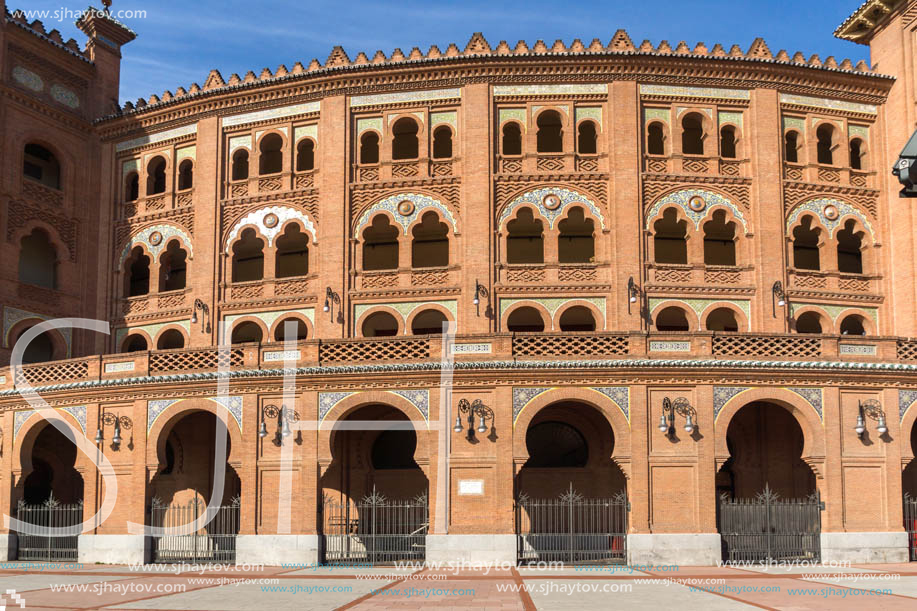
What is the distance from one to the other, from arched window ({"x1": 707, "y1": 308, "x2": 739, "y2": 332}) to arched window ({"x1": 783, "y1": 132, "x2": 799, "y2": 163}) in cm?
568

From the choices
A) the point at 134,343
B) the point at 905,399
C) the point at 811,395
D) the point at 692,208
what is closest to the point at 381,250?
the point at 134,343

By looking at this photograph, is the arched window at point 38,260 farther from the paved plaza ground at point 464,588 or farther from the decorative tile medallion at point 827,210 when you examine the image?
the decorative tile medallion at point 827,210

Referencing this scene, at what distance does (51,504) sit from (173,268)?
11536 millimetres

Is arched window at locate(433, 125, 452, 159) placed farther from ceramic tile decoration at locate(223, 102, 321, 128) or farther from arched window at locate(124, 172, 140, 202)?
arched window at locate(124, 172, 140, 202)

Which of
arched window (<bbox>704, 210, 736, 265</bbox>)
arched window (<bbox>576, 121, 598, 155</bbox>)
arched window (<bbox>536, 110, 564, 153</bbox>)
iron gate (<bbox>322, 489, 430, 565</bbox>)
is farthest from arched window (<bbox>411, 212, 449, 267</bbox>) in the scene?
arched window (<bbox>704, 210, 736, 265</bbox>)

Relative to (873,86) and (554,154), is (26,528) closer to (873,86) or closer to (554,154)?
(554,154)

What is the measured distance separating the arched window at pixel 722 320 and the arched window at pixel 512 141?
27.7 feet

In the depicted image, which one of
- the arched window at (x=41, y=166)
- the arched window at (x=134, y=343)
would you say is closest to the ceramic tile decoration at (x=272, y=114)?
the arched window at (x=41, y=166)

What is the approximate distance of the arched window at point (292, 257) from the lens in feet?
112

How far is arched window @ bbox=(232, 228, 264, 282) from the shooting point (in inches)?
1374

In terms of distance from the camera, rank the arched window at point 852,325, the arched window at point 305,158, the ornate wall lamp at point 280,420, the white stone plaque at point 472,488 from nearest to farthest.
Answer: the white stone plaque at point 472,488
the ornate wall lamp at point 280,420
the arched window at point 852,325
the arched window at point 305,158

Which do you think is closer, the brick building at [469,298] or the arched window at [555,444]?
the brick building at [469,298]

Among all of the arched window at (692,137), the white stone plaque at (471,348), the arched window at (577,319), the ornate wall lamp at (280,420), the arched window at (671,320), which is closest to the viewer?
the white stone plaque at (471,348)

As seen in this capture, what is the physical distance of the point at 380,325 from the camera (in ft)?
107
